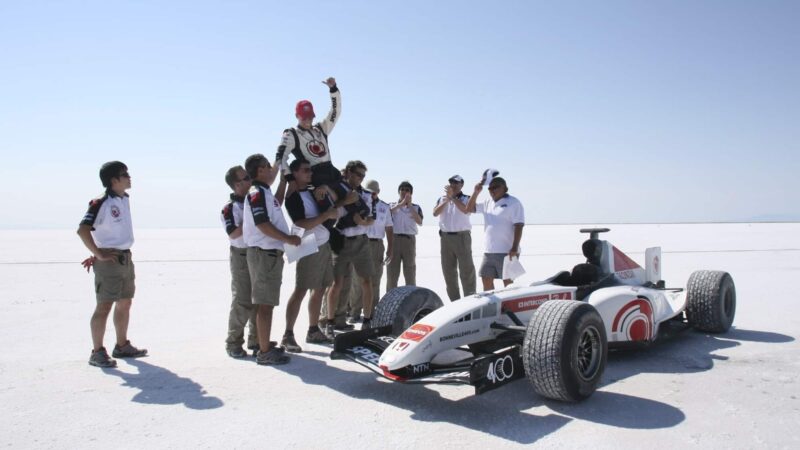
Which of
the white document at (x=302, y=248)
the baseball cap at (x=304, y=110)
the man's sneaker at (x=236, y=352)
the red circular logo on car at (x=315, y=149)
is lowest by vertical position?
the man's sneaker at (x=236, y=352)

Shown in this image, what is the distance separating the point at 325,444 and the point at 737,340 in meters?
5.39

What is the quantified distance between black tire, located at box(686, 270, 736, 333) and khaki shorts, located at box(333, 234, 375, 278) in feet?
13.3

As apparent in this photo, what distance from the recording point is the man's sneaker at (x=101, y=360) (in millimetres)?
5609

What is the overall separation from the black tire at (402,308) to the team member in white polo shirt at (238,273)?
1.59 meters

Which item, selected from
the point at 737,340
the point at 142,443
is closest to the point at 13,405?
the point at 142,443

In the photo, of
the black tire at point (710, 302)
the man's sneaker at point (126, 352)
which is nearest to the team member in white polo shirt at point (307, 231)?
the man's sneaker at point (126, 352)

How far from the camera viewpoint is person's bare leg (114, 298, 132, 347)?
5.88 meters

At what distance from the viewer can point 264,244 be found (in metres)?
5.56

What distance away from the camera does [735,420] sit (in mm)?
3955

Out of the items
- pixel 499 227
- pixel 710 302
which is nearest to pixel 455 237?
pixel 499 227

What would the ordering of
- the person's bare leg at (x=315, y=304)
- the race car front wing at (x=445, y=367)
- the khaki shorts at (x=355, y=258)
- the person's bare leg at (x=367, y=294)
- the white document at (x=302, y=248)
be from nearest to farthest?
the race car front wing at (x=445, y=367) < the white document at (x=302, y=248) < the person's bare leg at (x=315, y=304) < the khaki shorts at (x=355, y=258) < the person's bare leg at (x=367, y=294)

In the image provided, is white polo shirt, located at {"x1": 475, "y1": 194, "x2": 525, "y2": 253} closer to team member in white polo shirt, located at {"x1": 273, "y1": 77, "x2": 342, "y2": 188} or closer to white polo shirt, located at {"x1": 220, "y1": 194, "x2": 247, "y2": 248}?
team member in white polo shirt, located at {"x1": 273, "y1": 77, "x2": 342, "y2": 188}

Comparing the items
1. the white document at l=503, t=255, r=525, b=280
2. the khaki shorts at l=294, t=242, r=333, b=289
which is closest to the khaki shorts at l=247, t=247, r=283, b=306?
the khaki shorts at l=294, t=242, r=333, b=289

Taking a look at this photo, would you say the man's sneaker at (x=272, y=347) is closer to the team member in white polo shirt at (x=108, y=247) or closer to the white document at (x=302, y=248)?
the white document at (x=302, y=248)
